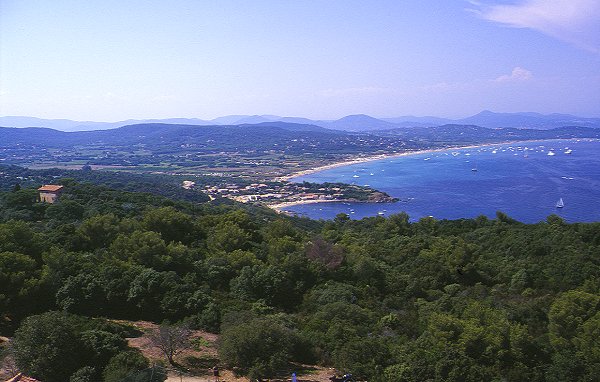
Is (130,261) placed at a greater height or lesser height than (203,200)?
greater

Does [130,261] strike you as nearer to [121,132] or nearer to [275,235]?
[275,235]

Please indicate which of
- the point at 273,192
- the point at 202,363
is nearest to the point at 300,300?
the point at 202,363

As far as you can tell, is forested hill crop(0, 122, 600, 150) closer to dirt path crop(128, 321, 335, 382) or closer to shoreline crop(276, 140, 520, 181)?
shoreline crop(276, 140, 520, 181)

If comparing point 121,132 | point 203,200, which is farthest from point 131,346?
point 121,132

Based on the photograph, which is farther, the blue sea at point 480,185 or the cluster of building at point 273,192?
the cluster of building at point 273,192

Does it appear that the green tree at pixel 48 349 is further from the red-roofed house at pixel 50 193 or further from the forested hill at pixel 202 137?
the forested hill at pixel 202 137

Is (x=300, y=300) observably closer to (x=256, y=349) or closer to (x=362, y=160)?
(x=256, y=349)

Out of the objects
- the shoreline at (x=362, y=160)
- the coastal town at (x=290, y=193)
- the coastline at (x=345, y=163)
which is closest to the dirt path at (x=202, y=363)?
the coastline at (x=345, y=163)
